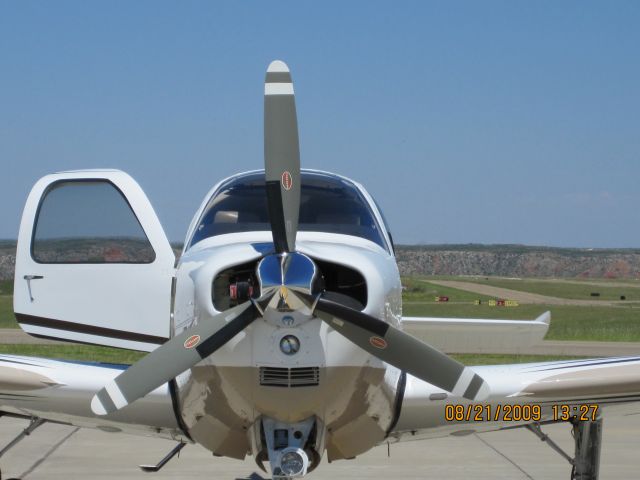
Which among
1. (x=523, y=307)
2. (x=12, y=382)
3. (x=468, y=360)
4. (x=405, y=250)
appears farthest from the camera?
(x=405, y=250)

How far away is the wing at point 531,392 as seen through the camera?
629 centimetres

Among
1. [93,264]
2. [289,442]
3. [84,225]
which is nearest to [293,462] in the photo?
[289,442]

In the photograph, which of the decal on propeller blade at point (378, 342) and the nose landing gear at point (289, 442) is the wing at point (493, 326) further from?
the decal on propeller blade at point (378, 342)

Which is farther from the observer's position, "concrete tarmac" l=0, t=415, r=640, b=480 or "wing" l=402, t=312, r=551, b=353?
"concrete tarmac" l=0, t=415, r=640, b=480

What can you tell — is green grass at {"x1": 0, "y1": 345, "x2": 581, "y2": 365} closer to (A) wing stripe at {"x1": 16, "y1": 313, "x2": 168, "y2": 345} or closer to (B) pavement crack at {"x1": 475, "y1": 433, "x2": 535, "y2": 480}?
(B) pavement crack at {"x1": 475, "y1": 433, "x2": 535, "y2": 480}

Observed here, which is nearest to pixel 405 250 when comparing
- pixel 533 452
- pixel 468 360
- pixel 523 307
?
pixel 523 307

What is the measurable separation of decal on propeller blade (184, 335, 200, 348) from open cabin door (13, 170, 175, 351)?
81.9 inches

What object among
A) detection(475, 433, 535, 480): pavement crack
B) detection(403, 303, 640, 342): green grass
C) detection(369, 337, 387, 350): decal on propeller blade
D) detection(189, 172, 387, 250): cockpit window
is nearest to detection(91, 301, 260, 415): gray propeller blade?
detection(369, 337, 387, 350): decal on propeller blade

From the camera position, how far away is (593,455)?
22.9 feet

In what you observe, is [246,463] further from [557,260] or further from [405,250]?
[557,260]

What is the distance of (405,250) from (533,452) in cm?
13350

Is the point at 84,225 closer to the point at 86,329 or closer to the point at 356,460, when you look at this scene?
the point at 86,329

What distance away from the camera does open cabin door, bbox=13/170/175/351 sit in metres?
7.05

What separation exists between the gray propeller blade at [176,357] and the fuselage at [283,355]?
0.12 meters
